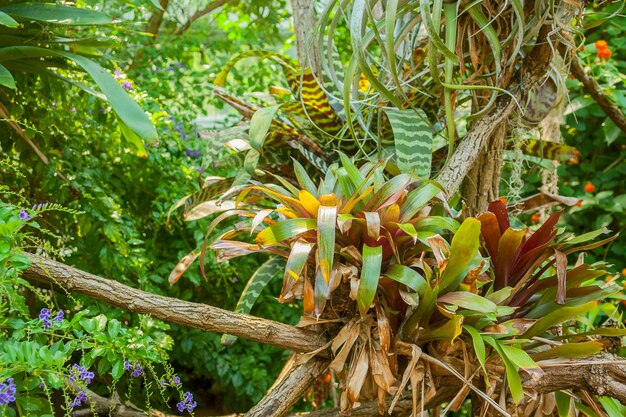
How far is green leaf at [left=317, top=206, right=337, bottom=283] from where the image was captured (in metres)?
1.37

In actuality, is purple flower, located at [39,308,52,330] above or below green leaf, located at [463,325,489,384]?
above

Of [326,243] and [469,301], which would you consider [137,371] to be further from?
[469,301]

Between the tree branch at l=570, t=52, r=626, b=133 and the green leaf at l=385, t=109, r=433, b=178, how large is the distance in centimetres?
76

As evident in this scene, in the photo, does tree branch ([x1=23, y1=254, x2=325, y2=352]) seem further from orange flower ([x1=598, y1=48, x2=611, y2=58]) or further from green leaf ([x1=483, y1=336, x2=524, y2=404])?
orange flower ([x1=598, y1=48, x2=611, y2=58])

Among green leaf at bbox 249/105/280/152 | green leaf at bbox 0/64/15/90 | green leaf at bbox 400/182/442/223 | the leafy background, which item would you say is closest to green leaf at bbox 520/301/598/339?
green leaf at bbox 400/182/442/223

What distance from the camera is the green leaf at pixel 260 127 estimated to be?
1.76m

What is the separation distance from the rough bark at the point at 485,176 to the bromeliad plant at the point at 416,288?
1.23 ft

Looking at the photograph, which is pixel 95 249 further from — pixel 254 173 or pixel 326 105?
pixel 326 105

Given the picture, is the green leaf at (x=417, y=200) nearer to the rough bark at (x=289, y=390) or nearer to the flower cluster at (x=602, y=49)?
the rough bark at (x=289, y=390)

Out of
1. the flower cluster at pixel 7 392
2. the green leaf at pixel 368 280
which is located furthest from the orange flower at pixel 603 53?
the flower cluster at pixel 7 392

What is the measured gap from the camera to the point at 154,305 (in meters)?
1.45

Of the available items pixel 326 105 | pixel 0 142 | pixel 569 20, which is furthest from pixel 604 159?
pixel 0 142

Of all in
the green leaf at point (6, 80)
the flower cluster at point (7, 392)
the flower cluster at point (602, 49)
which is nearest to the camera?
the flower cluster at point (7, 392)

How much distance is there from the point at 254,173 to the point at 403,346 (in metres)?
0.64
